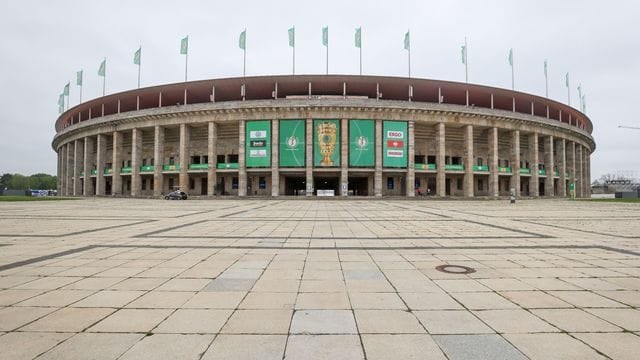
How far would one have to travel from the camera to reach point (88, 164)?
175 ft

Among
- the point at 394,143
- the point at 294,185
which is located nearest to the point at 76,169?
the point at 294,185

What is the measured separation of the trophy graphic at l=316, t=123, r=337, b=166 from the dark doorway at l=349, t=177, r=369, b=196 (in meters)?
8.80

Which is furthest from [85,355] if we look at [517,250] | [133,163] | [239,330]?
[133,163]

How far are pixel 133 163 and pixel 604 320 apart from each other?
5399 centimetres

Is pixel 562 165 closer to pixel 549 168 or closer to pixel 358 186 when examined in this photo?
pixel 549 168

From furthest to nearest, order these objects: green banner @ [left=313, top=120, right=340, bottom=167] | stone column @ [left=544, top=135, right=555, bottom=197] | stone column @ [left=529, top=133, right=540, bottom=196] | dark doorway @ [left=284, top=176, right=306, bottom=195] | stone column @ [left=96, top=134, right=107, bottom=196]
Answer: stone column @ [left=96, top=134, right=107, bottom=196], stone column @ [left=544, top=135, right=555, bottom=197], stone column @ [left=529, top=133, right=540, bottom=196], dark doorway @ [left=284, top=176, right=306, bottom=195], green banner @ [left=313, top=120, right=340, bottom=167]

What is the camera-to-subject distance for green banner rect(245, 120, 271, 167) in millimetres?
41188

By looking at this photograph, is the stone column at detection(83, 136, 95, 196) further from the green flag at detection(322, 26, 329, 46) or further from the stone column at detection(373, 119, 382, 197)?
the stone column at detection(373, 119, 382, 197)

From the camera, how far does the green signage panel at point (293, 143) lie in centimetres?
4072

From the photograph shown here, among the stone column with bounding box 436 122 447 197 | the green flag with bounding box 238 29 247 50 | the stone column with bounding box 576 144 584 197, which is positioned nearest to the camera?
the stone column with bounding box 436 122 447 197

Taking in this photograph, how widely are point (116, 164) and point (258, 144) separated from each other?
25.4m

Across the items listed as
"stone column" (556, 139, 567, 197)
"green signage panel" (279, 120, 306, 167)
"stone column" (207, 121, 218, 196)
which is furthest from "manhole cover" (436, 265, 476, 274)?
"stone column" (556, 139, 567, 197)

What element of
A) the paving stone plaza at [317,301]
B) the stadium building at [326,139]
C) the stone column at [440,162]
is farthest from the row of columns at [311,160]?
the paving stone plaza at [317,301]

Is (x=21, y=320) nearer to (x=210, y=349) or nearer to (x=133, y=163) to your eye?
(x=210, y=349)
